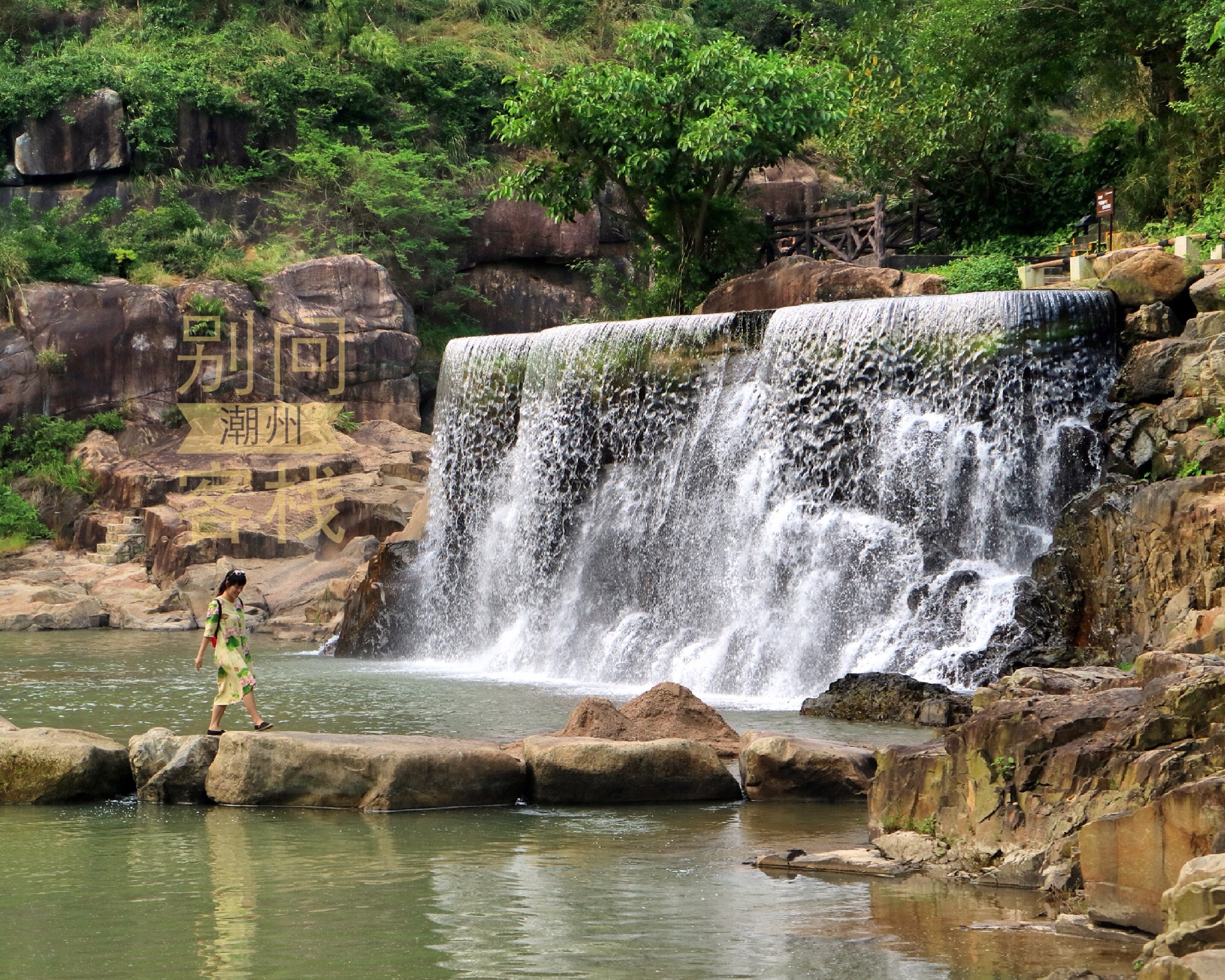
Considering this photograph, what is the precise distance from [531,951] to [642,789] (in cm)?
329

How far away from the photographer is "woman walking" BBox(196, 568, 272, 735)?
33.3 ft

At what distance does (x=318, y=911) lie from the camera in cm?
614

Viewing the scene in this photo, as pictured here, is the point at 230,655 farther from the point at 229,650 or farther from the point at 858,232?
the point at 858,232

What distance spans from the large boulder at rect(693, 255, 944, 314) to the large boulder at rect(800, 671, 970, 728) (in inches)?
321

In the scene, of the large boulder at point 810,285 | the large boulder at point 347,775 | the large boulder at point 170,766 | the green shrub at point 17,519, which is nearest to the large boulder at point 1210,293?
the large boulder at point 810,285

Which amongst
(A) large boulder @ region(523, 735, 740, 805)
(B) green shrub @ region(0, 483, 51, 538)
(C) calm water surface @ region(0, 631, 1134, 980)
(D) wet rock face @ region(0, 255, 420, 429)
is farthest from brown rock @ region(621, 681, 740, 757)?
(D) wet rock face @ region(0, 255, 420, 429)

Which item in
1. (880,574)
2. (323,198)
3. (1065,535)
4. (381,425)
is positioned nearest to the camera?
(1065,535)

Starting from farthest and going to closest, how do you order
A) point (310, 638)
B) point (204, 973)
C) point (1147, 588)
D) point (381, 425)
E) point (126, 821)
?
point (381, 425) < point (310, 638) < point (1147, 588) < point (126, 821) < point (204, 973)

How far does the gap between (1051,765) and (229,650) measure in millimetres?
5759

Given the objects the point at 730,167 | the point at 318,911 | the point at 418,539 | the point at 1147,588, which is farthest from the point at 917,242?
the point at 318,911

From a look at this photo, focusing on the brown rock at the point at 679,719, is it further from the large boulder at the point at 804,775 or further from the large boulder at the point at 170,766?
the large boulder at the point at 170,766

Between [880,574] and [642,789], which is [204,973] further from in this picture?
[880,574]

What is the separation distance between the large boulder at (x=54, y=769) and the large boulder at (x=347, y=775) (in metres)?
0.68

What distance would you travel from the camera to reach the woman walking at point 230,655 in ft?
33.3
